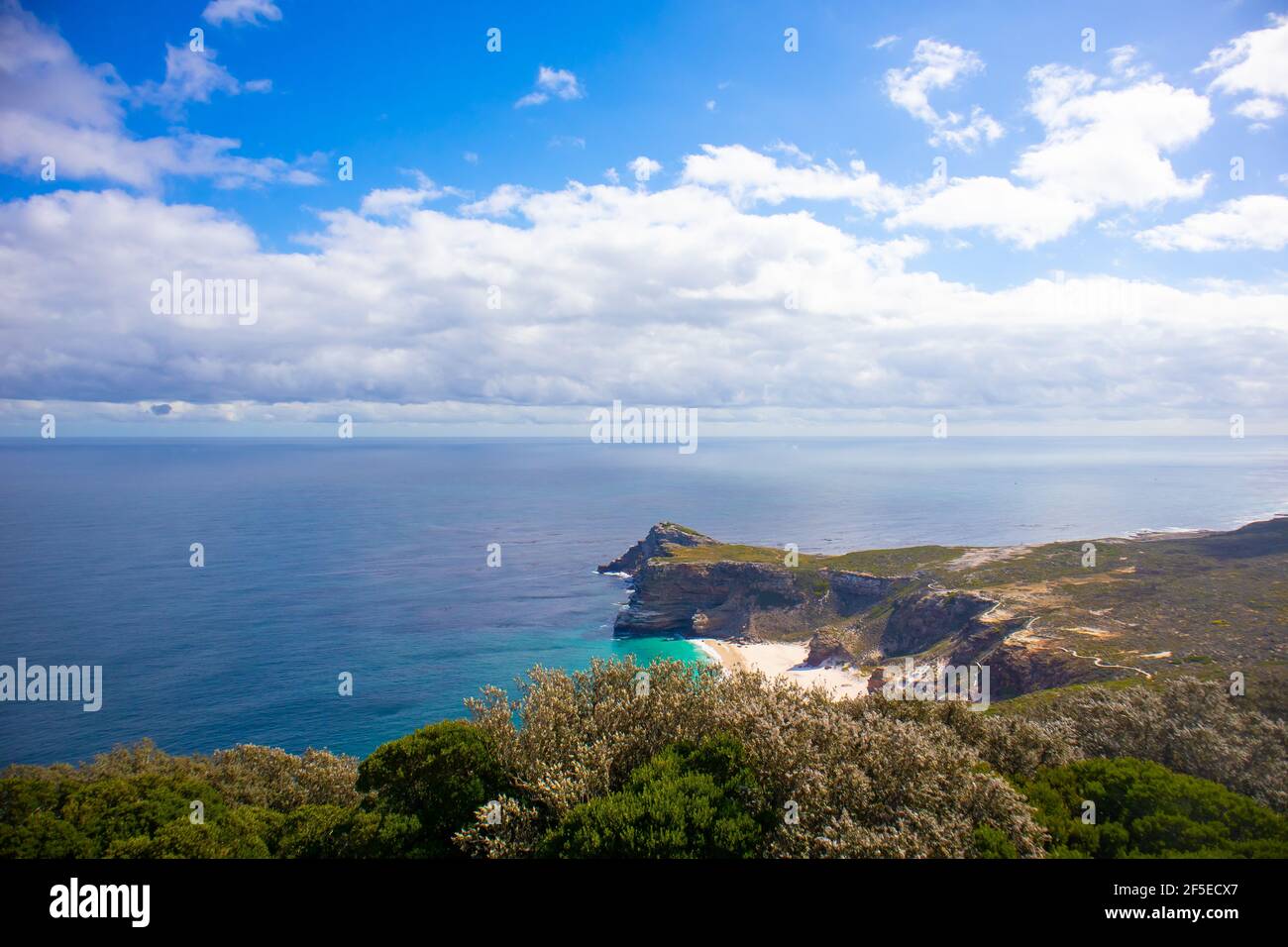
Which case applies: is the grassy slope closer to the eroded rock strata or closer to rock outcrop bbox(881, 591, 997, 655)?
the eroded rock strata

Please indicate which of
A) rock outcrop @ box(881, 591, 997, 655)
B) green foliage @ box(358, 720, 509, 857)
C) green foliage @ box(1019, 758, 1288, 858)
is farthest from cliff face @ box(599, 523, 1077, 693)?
green foliage @ box(358, 720, 509, 857)

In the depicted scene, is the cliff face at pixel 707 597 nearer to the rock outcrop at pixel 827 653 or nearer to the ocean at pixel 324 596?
the ocean at pixel 324 596

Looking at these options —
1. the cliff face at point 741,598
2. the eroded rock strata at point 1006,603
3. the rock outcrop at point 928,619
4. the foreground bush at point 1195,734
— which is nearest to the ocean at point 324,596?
the cliff face at point 741,598

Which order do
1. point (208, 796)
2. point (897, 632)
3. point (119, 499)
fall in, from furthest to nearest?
point (119, 499) < point (897, 632) < point (208, 796)

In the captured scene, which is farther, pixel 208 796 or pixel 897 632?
pixel 897 632
